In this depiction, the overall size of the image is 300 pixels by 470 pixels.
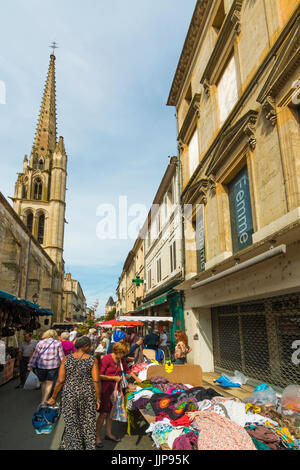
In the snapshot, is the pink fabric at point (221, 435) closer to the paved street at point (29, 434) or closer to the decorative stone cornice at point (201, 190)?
the paved street at point (29, 434)

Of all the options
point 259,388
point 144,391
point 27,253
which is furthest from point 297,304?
point 27,253

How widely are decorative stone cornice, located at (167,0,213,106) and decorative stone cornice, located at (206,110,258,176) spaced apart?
20.3 feet

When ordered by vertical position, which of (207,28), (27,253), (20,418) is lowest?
(20,418)

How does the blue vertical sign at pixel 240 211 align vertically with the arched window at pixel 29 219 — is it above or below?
below

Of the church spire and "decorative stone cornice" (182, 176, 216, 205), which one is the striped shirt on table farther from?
the church spire

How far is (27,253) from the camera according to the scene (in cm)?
2650

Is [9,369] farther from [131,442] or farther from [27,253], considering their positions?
[27,253]

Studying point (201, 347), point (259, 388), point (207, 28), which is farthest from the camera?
point (207, 28)

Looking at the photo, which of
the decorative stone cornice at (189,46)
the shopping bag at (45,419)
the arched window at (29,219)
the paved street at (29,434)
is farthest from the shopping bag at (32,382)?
the arched window at (29,219)

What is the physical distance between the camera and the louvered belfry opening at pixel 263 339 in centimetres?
654

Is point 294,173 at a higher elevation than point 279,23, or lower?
lower

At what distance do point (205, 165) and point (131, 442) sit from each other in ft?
30.3

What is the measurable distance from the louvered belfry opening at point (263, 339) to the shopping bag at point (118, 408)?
378 cm
